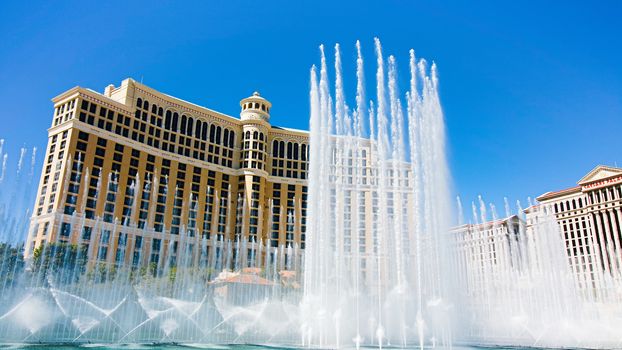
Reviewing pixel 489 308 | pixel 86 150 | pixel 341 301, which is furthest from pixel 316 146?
pixel 86 150

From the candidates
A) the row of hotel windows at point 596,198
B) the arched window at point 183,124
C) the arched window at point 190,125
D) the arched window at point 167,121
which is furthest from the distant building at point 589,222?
the arched window at point 167,121

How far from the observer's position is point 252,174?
3012 inches

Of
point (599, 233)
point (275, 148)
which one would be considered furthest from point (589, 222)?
point (275, 148)

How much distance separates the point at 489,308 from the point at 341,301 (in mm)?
16520

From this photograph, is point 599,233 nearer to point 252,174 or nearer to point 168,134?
point 252,174

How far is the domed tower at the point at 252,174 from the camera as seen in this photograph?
73.1 metres

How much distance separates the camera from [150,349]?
18.4 m

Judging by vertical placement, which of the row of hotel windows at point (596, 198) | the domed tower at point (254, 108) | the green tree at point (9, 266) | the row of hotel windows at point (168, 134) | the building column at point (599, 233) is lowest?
the green tree at point (9, 266)

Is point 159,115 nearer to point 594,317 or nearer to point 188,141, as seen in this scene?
point 188,141

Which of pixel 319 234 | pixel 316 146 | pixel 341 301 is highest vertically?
pixel 316 146

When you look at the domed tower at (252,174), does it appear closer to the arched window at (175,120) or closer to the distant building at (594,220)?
the arched window at (175,120)

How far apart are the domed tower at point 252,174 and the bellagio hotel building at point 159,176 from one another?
17cm

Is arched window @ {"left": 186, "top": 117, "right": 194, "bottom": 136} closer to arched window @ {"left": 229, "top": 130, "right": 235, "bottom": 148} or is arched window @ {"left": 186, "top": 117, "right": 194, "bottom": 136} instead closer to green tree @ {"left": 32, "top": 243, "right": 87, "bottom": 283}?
arched window @ {"left": 229, "top": 130, "right": 235, "bottom": 148}

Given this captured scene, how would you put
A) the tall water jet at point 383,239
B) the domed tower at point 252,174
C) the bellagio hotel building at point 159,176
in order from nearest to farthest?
the tall water jet at point 383,239, the bellagio hotel building at point 159,176, the domed tower at point 252,174
